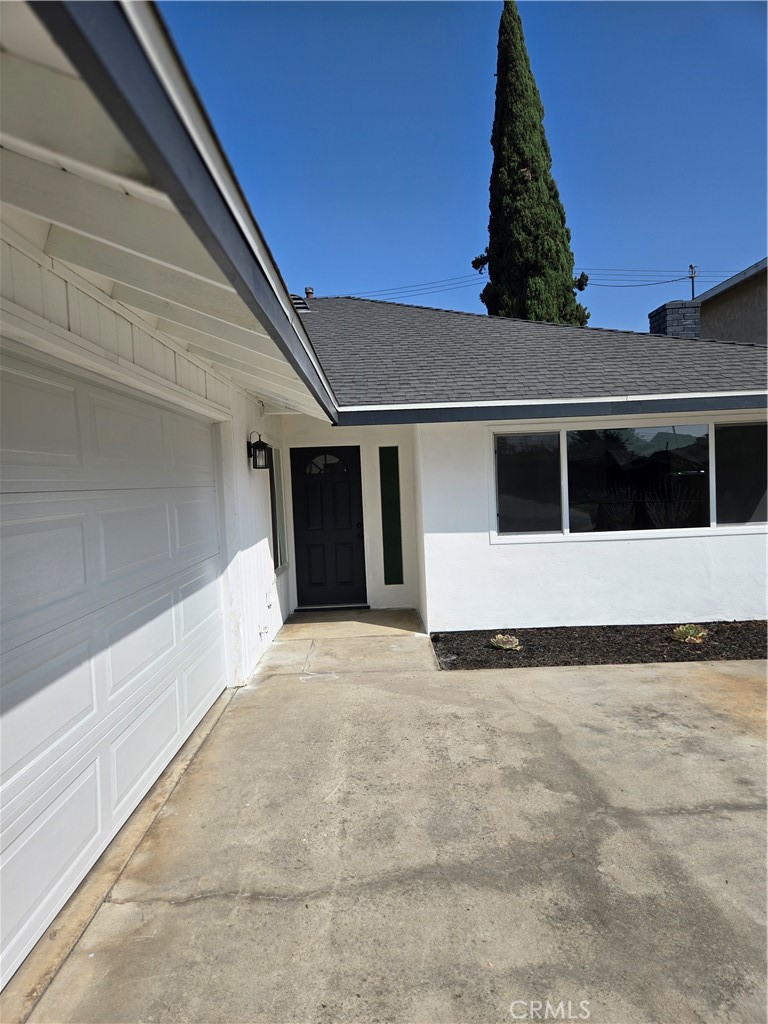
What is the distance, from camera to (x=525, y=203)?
16219 millimetres

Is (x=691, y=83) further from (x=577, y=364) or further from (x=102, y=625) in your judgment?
(x=102, y=625)

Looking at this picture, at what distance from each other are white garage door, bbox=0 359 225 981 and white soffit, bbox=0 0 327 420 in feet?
2.01

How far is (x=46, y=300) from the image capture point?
233 centimetres

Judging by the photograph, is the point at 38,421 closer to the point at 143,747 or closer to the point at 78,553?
the point at 78,553

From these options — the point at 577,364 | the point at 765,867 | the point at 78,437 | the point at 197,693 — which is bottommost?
the point at 765,867

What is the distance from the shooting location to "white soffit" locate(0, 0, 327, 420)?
1.13m

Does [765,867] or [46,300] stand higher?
[46,300]

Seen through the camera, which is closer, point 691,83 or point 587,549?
point 587,549

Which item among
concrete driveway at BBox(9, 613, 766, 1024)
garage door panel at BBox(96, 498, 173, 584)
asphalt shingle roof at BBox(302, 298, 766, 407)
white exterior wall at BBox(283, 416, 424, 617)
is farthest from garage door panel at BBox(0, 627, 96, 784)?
white exterior wall at BBox(283, 416, 424, 617)

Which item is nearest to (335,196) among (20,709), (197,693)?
(197,693)

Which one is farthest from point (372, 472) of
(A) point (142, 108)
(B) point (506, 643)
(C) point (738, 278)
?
(C) point (738, 278)

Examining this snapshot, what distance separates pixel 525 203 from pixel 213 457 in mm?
14916

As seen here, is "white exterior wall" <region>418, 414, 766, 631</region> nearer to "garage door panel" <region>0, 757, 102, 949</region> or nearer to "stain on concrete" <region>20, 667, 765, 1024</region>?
"stain on concrete" <region>20, 667, 765, 1024</region>

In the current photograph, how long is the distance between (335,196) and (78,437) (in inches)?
503
